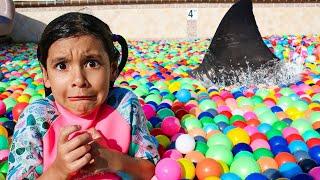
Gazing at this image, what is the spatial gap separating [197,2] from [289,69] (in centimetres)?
467

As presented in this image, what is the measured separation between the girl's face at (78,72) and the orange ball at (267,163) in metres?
0.91

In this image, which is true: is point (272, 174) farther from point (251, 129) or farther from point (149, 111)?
point (149, 111)

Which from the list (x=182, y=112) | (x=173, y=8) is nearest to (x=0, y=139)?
(x=182, y=112)

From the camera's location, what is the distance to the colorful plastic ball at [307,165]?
191 cm

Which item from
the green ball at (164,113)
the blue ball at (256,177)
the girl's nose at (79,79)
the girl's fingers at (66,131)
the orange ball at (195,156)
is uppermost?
the girl's nose at (79,79)

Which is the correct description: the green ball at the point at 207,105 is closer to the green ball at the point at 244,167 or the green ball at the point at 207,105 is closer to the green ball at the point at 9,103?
the green ball at the point at 244,167

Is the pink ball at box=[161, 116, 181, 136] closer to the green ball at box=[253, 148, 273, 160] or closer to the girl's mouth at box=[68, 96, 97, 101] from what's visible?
the green ball at box=[253, 148, 273, 160]

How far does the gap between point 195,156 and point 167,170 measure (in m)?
0.32

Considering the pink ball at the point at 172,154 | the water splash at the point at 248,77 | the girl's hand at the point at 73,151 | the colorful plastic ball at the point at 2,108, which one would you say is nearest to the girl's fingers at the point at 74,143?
the girl's hand at the point at 73,151

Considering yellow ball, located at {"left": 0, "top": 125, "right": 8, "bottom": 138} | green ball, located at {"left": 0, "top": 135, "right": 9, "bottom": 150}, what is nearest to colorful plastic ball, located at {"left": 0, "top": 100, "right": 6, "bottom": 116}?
yellow ball, located at {"left": 0, "top": 125, "right": 8, "bottom": 138}

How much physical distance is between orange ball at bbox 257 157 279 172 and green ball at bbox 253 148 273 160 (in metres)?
0.06

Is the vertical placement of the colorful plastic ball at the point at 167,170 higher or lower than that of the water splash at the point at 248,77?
lower

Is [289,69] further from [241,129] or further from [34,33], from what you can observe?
[34,33]

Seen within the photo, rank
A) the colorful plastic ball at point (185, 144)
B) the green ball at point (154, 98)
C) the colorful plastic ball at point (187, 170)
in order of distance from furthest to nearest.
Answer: the green ball at point (154, 98) < the colorful plastic ball at point (185, 144) < the colorful plastic ball at point (187, 170)
